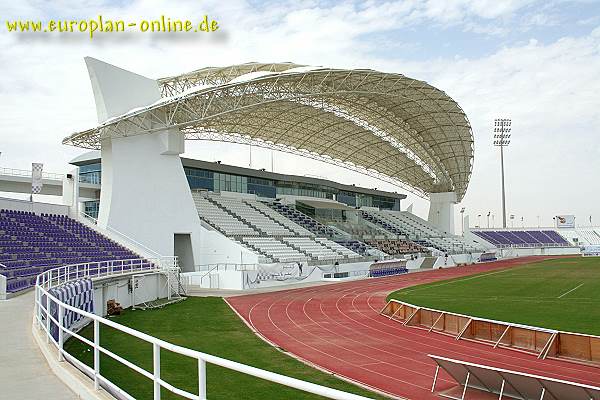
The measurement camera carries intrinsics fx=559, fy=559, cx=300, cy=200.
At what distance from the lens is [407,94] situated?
148ft

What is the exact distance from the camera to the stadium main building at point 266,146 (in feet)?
115

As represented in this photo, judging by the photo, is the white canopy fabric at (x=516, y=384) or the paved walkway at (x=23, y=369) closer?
the paved walkway at (x=23, y=369)

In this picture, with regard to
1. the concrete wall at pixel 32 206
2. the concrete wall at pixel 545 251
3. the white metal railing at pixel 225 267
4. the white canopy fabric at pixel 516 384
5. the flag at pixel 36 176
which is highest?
the flag at pixel 36 176

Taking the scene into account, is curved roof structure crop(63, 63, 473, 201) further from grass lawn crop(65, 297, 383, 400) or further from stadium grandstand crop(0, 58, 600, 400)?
grass lawn crop(65, 297, 383, 400)

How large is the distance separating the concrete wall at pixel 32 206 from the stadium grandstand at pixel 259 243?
11cm

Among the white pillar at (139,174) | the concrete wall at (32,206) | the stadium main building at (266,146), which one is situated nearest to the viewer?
the concrete wall at (32,206)

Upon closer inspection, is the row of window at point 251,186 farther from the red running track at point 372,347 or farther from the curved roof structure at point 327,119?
the red running track at point 372,347

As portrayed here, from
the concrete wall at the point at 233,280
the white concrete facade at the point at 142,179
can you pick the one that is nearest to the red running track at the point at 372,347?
the concrete wall at the point at 233,280

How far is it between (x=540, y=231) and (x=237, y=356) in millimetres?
95019

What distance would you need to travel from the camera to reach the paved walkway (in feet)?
21.6

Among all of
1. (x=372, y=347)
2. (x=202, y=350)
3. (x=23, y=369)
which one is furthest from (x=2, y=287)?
(x=372, y=347)

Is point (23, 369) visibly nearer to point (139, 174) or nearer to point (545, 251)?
point (139, 174)

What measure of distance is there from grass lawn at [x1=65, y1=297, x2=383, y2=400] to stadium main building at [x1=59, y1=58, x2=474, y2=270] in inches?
593

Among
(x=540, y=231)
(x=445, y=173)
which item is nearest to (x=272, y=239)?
(x=445, y=173)
